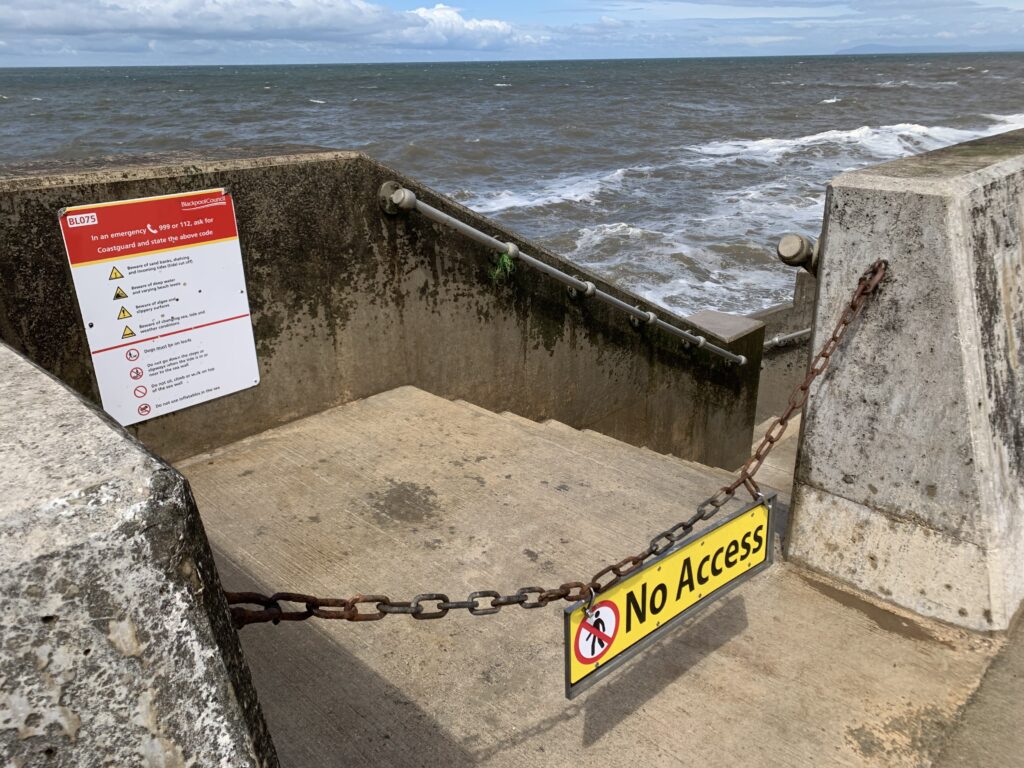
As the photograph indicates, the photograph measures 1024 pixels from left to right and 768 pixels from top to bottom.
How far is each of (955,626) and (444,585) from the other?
5.96 feet

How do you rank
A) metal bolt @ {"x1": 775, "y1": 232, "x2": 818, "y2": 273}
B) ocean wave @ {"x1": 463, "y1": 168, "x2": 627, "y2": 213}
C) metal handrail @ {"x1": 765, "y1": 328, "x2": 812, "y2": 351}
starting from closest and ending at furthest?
metal bolt @ {"x1": 775, "y1": 232, "x2": 818, "y2": 273}, metal handrail @ {"x1": 765, "y1": 328, "x2": 812, "y2": 351}, ocean wave @ {"x1": 463, "y1": 168, "x2": 627, "y2": 213}

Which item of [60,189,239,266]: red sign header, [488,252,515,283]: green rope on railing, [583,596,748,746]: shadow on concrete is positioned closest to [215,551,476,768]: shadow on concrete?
[583,596,748,746]: shadow on concrete

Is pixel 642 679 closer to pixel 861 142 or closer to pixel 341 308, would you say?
pixel 341 308

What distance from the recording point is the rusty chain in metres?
1.71

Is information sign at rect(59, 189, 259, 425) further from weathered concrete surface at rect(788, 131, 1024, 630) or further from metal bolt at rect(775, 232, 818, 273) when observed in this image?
weathered concrete surface at rect(788, 131, 1024, 630)

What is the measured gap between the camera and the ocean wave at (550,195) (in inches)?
770

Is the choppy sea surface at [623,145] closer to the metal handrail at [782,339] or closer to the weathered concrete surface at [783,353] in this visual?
the weathered concrete surface at [783,353]

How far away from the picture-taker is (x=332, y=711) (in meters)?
2.45

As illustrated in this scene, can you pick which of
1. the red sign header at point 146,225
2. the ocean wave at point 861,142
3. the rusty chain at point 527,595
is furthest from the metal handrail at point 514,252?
the ocean wave at point 861,142

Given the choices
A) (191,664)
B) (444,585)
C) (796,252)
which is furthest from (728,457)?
(191,664)

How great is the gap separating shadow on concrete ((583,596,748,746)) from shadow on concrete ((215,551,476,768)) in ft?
1.43

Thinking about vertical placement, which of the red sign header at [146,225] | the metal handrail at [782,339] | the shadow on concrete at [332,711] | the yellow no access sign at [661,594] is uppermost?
the red sign header at [146,225]

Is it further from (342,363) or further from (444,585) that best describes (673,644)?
(342,363)

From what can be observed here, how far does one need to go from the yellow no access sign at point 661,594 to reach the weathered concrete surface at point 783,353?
24.4 ft
